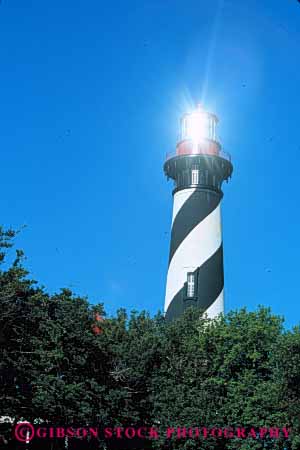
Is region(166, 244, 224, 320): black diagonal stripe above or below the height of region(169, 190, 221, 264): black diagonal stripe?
below

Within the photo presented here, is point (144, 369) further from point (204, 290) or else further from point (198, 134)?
point (198, 134)

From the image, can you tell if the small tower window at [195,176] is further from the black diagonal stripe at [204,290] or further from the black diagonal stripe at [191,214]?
the black diagonal stripe at [204,290]

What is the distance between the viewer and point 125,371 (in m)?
27.5

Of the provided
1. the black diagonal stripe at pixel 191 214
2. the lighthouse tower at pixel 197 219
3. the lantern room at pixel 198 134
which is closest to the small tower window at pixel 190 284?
the lighthouse tower at pixel 197 219

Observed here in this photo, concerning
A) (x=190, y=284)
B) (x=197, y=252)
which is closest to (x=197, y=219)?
(x=197, y=252)

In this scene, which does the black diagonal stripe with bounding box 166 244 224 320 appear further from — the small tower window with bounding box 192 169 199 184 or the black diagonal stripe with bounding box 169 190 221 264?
the small tower window with bounding box 192 169 199 184

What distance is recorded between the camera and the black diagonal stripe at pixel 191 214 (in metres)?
36.1

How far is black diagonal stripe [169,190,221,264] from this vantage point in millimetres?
36062

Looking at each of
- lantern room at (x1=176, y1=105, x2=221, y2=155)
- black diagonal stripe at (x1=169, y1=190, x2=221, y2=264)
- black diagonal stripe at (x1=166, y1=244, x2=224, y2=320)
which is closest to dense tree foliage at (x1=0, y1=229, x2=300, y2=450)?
black diagonal stripe at (x1=166, y1=244, x2=224, y2=320)

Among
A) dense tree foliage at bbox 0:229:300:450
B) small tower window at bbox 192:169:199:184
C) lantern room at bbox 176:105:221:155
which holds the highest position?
lantern room at bbox 176:105:221:155

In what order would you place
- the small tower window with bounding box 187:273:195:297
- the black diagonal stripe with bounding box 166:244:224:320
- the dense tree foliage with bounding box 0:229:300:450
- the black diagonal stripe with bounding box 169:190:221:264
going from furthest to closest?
the black diagonal stripe with bounding box 169:190:221:264 < the small tower window with bounding box 187:273:195:297 < the black diagonal stripe with bounding box 166:244:224:320 < the dense tree foliage with bounding box 0:229:300:450

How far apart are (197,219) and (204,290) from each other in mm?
3710

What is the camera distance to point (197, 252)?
35.5 metres

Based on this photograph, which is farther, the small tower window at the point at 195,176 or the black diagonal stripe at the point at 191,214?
the small tower window at the point at 195,176
